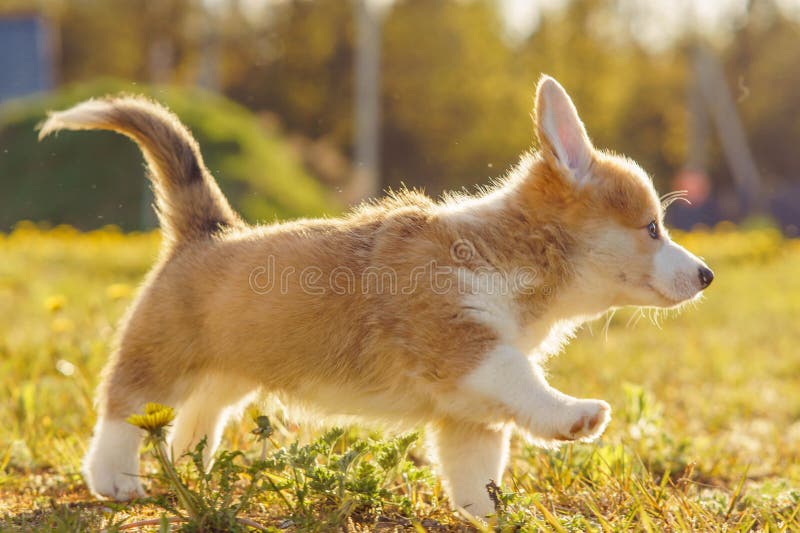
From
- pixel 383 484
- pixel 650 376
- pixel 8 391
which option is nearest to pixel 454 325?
pixel 383 484

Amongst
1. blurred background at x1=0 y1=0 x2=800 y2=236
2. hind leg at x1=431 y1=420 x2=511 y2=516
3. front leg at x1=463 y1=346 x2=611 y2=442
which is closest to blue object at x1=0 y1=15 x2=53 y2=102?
blurred background at x1=0 y1=0 x2=800 y2=236

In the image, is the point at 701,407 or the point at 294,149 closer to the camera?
the point at 701,407

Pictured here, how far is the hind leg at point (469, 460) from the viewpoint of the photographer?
309cm

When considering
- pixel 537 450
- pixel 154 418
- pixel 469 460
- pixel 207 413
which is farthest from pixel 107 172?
pixel 154 418

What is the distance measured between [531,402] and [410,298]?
1.65 feet

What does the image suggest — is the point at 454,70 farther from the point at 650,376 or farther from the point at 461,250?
the point at 461,250

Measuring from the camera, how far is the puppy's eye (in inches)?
126

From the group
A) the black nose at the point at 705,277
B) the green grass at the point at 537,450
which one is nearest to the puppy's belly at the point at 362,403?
the green grass at the point at 537,450

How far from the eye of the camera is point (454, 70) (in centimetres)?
2627

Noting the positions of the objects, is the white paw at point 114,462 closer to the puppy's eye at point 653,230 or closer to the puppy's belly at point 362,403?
the puppy's belly at point 362,403

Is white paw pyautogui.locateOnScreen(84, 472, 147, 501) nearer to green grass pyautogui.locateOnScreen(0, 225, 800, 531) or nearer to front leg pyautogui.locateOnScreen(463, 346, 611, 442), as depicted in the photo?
green grass pyautogui.locateOnScreen(0, 225, 800, 531)

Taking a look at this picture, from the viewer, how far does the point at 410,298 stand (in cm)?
290

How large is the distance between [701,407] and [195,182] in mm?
3101

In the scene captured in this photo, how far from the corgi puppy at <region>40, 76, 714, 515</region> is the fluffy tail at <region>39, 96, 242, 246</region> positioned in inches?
6.5
